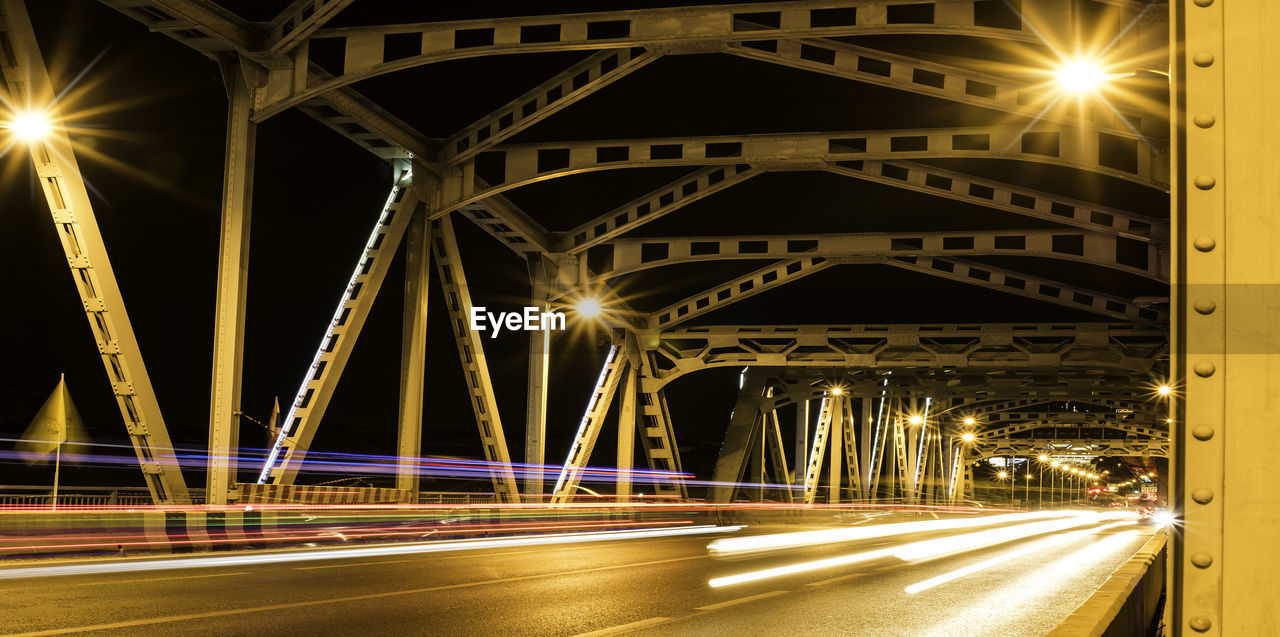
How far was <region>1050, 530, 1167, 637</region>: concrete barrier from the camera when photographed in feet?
17.0

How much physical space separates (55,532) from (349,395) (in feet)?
243

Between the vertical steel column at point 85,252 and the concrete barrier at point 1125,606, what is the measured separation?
10683 millimetres

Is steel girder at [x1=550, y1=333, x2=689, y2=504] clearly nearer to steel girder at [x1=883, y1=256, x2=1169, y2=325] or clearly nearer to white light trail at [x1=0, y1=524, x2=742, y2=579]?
white light trail at [x1=0, y1=524, x2=742, y2=579]

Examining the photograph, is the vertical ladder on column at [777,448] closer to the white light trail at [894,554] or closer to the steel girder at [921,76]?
the white light trail at [894,554]

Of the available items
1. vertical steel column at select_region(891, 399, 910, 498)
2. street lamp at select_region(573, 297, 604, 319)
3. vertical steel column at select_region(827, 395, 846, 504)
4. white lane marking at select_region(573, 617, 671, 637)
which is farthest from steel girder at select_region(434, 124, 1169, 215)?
vertical steel column at select_region(891, 399, 910, 498)

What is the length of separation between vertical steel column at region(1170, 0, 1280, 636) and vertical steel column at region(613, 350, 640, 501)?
32.1 metres

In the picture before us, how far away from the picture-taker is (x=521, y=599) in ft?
37.6

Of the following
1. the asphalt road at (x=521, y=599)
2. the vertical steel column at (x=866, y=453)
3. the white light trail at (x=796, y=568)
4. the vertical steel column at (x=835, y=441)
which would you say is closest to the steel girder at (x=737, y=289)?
the white light trail at (x=796, y=568)

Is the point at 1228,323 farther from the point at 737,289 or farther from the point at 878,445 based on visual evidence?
the point at 878,445

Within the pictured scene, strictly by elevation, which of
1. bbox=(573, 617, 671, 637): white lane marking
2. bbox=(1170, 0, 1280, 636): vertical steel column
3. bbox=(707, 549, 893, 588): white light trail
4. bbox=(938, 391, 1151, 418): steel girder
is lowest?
bbox=(707, 549, 893, 588): white light trail

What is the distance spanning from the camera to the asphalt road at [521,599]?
9.24 m

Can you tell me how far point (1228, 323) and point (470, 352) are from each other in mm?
21428

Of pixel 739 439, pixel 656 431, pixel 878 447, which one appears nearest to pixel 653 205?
pixel 656 431

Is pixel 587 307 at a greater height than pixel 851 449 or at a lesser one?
greater
